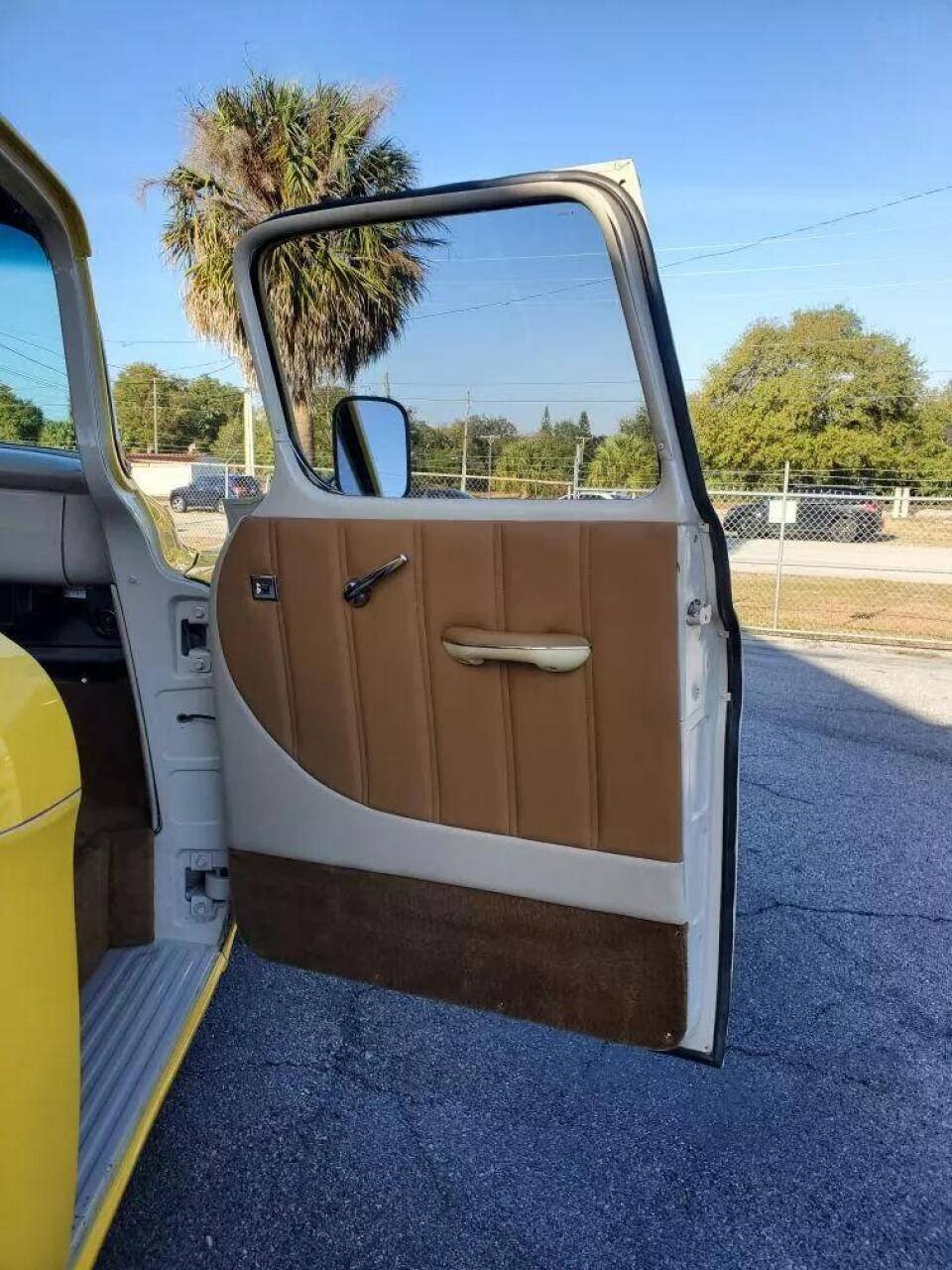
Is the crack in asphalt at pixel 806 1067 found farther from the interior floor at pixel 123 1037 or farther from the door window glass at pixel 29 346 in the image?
the door window glass at pixel 29 346

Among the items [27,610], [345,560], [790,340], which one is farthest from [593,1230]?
[790,340]

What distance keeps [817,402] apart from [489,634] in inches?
1519

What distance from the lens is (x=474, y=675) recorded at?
5.75ft

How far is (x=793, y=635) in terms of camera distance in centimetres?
1037

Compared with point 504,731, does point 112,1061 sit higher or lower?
lower

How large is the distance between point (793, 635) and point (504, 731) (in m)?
9.46

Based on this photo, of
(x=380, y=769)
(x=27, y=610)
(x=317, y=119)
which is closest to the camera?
(x=380, y=769)

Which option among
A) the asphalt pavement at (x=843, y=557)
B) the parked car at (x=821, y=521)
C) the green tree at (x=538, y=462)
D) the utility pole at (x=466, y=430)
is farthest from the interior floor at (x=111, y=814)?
the parked car at (x=821, y=521)

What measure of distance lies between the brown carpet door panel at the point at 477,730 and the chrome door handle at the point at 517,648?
0.02 metres

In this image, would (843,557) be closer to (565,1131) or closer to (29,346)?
(565,1131)

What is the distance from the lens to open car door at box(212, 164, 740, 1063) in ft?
5.35

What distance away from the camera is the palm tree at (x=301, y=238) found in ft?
6.06

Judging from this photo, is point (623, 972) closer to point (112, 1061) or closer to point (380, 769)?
point (380, 769)

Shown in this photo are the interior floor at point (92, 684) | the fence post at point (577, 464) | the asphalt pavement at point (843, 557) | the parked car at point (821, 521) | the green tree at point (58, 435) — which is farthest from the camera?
the parked car at point (821, 521)
